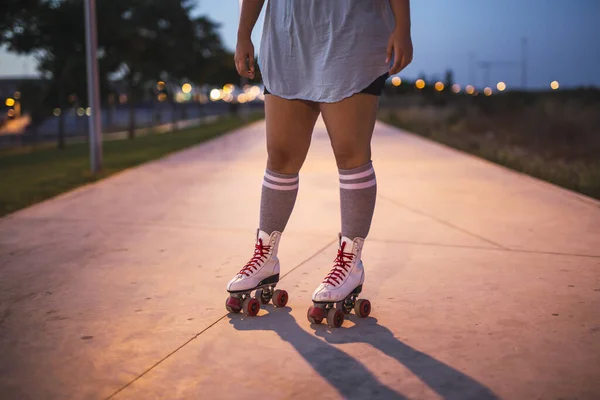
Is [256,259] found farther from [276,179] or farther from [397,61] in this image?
[397,61]

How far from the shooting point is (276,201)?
312 cm

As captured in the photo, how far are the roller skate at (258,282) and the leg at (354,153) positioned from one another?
0.35m

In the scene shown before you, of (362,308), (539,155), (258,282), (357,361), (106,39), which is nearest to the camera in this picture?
(357,361)

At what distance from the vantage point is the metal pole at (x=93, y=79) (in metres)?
8.77

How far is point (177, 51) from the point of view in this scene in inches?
1125

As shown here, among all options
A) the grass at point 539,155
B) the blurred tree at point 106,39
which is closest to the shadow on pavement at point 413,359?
the grass at point 539,155

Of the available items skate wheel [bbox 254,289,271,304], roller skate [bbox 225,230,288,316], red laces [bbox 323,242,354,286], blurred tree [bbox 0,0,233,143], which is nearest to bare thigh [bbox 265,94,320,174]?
roller skate [bbox 225,230,288,316]

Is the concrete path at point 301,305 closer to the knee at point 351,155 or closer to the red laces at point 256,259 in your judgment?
the red laces at point 256,259

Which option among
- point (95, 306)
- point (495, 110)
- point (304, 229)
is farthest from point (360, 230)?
point (495, 110)

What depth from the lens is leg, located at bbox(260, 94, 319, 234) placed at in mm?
3004

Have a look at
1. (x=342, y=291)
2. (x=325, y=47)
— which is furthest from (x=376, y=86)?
(x=342, y=291)

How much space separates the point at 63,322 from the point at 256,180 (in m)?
5.39

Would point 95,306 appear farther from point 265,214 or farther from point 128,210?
point 128,210

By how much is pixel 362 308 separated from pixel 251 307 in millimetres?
461
